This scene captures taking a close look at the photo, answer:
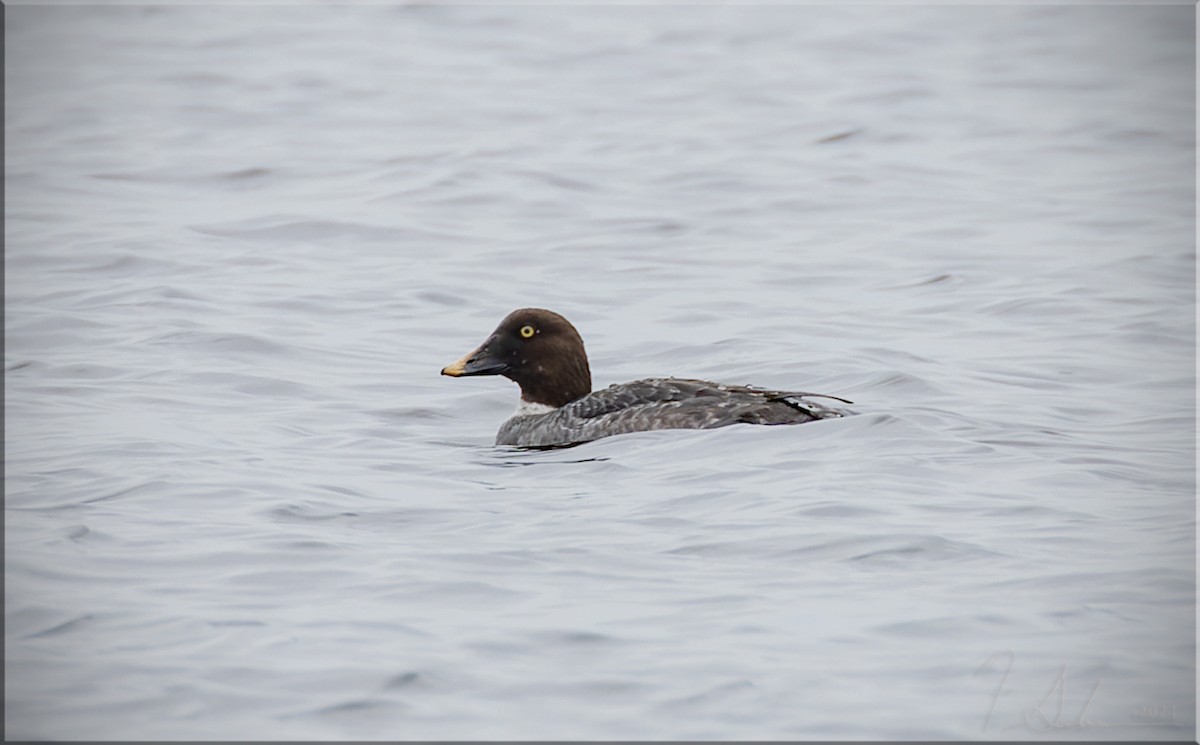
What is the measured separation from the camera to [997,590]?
6871 mm

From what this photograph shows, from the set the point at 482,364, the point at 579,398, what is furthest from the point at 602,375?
the point at 482,364

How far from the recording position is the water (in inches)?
239

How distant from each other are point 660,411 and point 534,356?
Answer: 1.13 metres

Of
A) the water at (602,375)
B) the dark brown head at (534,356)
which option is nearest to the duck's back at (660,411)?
the water at (602,375)

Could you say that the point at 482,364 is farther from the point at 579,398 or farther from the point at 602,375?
the point at 602,375

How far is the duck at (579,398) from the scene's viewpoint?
9.70m

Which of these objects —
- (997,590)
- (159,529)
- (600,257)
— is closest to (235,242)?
(600,257)

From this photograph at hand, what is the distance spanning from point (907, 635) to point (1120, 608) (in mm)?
867

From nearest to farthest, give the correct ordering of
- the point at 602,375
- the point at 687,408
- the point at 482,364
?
the point at 687,408 → the point at 482,364 → the point at 602,375

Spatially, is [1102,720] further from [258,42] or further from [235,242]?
[258,42]

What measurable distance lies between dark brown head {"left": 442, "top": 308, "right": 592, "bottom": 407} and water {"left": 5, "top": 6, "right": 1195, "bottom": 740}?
1.50ft

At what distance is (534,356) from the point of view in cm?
1061

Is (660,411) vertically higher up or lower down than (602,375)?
higher up

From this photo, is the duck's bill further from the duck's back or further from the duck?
the duck's back
